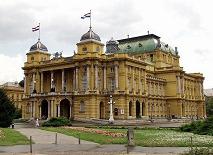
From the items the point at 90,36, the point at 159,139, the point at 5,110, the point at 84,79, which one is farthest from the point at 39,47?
the point at 159,139

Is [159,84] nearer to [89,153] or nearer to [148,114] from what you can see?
[148,114]

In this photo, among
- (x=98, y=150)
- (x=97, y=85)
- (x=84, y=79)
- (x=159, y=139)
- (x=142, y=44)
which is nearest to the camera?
(x=98, y=150)

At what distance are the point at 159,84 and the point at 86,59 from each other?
30.4 m

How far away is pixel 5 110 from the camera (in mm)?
48312

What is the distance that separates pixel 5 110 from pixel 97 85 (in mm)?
34096

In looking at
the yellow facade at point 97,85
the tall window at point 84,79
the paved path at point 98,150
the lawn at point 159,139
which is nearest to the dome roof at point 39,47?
the yellow facade at point 97,85

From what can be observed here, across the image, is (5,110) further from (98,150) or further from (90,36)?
(90,36)

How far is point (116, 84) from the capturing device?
80.4m

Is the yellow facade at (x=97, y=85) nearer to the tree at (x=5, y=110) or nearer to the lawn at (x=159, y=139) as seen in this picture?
the tree at (x=5, y=110)

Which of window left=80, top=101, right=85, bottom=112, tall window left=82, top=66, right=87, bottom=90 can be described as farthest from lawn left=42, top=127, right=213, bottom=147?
tall window left=82, top=66, right=87, bottom=90

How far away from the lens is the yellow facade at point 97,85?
79.8m

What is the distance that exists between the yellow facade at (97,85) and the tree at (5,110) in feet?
97.0

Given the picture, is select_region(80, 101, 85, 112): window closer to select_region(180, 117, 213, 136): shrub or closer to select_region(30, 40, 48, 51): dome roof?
select_region(30, 40, 48, 51): dome roof

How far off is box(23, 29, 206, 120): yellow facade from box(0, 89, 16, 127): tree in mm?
29565
